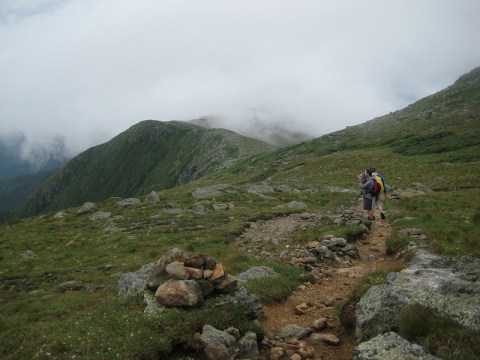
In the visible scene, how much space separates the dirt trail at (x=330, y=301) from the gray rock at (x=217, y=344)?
111cm

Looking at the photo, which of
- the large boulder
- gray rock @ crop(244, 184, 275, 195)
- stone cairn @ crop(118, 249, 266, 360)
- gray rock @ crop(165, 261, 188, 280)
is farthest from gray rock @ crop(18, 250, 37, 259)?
the large boulder

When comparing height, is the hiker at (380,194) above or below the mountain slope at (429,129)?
below

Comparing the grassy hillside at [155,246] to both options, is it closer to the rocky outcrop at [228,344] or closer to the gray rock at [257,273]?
the rocky outcrop at [228,344]

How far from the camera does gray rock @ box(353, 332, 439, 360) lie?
8.02 meters

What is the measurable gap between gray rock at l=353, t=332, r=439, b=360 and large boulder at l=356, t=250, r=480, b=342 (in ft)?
4.06

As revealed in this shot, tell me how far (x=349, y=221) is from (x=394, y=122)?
372 feet

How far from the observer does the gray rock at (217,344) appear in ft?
33.7

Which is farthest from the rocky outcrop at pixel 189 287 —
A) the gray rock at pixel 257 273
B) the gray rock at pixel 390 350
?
the gray rock at pixel 390 350

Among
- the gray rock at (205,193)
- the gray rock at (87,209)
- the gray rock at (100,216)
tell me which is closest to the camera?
the gray rock at (100,216)

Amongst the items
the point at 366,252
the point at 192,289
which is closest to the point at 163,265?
the point at 192,289

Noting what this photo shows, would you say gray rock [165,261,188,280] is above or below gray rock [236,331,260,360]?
above

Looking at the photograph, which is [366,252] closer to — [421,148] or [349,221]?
[349,221]

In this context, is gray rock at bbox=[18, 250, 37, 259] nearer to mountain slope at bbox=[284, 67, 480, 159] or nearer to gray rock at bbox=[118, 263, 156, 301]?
gray rock at bbox=[118, 263, 156, 301]

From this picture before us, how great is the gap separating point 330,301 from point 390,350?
627cm
